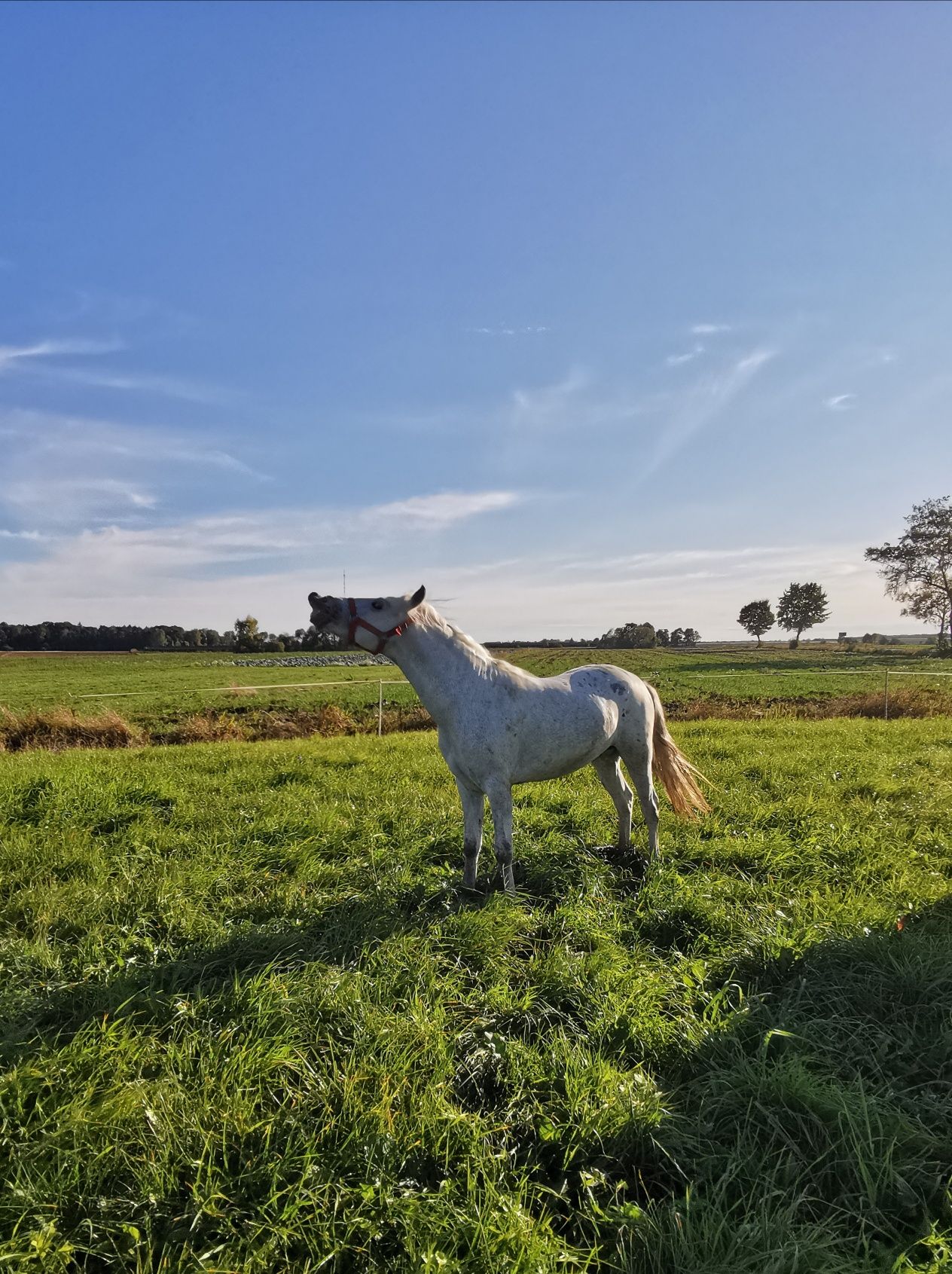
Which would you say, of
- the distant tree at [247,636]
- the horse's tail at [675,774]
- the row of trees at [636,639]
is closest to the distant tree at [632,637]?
the row of trees at [636,639]

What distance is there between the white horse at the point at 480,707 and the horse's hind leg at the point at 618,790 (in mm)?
469

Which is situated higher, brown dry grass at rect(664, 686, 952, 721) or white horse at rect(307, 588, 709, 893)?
white horse at rect(307, 588, 709, 893)

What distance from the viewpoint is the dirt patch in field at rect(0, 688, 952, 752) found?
14.1 m

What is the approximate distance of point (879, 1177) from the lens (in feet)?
6.55

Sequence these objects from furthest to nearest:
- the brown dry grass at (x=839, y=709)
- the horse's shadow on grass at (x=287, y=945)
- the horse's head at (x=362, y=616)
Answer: the brown dry grass at (x=839, y=709), the horse's head at (x=362, y=616), the horse's shadow on grass at (x=287, y=945)

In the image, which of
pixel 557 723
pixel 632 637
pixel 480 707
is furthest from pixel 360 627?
pixel 632 637

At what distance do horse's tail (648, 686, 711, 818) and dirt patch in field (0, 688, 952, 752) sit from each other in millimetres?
9847

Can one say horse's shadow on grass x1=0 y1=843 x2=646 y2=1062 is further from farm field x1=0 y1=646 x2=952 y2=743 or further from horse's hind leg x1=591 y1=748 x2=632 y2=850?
farm field x1=0 y1=646 x2=952 y2=743

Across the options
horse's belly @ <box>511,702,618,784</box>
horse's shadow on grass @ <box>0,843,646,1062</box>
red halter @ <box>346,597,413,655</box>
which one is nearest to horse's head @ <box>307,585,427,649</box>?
red halter @ <box>346,597,413,655</box>

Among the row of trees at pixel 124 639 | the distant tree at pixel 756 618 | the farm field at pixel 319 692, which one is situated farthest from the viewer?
the distant tree at pixel 756 618

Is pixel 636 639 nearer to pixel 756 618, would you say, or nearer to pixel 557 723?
pixel 756 618

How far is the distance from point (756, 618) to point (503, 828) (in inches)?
4666

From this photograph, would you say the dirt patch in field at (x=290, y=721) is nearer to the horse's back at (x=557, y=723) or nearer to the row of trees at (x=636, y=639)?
the horse's back at (x=557, y=723)

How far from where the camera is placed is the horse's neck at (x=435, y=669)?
14.5ft
